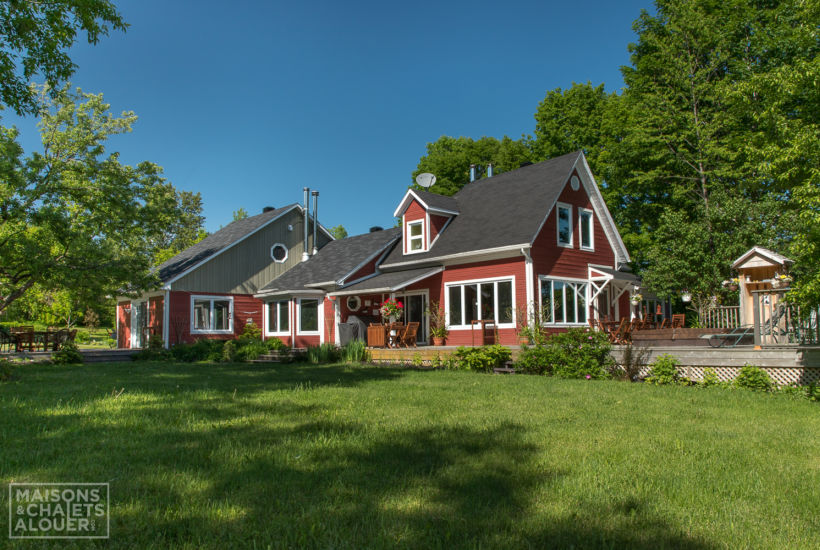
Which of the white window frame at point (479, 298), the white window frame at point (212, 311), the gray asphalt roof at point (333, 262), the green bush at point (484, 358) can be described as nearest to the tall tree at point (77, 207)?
the white window frame at point (212, 311)

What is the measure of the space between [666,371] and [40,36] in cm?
1467

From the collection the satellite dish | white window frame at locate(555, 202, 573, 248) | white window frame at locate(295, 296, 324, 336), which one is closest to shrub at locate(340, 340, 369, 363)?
white window frame at locate(295, 296, 324, 336)

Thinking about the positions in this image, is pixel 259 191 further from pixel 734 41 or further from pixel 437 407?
pixel 437 407

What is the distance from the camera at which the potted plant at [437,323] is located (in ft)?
64.3

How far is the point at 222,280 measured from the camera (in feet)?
85.2

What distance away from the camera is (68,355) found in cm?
1706

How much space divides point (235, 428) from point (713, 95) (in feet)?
87.4

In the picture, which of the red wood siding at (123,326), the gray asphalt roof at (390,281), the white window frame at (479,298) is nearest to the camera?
the white window frame at (479,298)

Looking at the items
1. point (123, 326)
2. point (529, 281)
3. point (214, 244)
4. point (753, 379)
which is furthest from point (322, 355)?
point (123, 326)

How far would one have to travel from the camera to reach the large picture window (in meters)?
25.3

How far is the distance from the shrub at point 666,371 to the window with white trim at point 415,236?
1247cm

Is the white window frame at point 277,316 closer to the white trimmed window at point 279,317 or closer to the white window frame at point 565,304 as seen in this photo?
the white trimmed window at point 279,317

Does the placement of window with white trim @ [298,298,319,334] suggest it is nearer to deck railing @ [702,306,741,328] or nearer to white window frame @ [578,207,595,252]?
white window frame @ [578,207,595,252]

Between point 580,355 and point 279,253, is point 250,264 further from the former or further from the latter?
point 580,355
